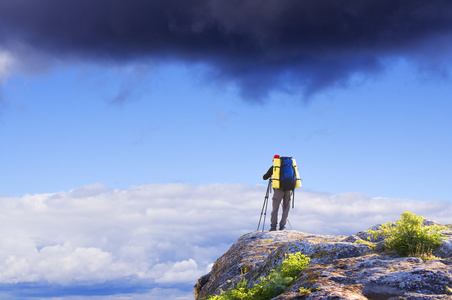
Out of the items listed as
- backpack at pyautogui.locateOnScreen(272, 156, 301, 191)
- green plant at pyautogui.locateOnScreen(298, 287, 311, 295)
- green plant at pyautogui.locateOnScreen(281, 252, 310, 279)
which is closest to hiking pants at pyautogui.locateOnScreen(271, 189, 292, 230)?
backpack at pyautogui.locateOnScreen(272, 156, 301, 191)

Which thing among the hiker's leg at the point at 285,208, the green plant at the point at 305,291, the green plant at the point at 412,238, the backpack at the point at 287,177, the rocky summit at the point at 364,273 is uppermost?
the backpack at the point at 287,177

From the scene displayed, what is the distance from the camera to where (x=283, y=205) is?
72.8ft

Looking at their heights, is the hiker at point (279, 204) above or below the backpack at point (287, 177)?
below

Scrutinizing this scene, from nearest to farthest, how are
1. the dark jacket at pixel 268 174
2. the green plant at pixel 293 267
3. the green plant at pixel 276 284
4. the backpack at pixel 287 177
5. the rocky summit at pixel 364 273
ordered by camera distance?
the rocky summit at pixel 364 273 < the green plant at pixel 276 284 < the green plant at pixel 293 267 < the backpack at pixel 287 177 < the dark jacket at pixel 268 174

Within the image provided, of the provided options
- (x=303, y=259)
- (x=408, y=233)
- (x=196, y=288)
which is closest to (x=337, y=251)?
(x=303, y=259)

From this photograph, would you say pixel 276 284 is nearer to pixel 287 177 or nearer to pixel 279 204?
pixel 287 177

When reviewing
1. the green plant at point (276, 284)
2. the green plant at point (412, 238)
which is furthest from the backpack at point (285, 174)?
the green plant at point (276, 284)

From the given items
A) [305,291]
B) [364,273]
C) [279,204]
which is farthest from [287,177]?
[305,291]

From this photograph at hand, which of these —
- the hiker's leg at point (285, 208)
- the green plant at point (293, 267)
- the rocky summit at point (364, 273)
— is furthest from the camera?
the hiker's leg at point (285, 208)

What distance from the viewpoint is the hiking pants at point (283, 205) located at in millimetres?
21583

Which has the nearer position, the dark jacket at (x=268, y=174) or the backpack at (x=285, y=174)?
the backpack at (x=285, y=174)

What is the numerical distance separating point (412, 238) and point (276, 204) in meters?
13.1

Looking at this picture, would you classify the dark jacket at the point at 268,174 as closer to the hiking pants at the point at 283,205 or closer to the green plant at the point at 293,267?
the hiking pants at the point at 283,205

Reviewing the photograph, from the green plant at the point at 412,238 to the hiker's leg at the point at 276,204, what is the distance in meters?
12.7
